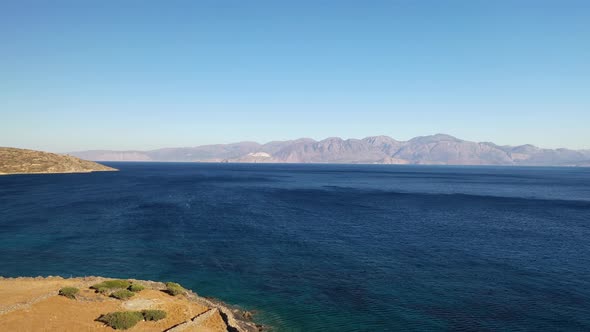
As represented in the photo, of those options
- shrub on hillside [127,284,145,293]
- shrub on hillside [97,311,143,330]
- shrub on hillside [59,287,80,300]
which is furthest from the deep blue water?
shrub on hillside [97,311,143,330]

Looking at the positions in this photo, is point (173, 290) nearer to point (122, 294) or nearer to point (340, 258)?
point (122, 294)

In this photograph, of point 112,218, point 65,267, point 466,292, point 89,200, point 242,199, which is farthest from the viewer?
point 242,199

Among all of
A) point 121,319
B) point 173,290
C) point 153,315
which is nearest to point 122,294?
point 173,290

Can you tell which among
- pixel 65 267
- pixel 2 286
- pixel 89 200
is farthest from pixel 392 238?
pixel 89 200

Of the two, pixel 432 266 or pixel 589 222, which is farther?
pixel 589 222

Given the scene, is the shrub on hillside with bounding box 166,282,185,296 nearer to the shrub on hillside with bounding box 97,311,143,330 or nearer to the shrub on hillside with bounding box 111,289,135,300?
the shrub on hillside with bounding box 111,289,135,300

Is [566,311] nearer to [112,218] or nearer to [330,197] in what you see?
[112,218]
